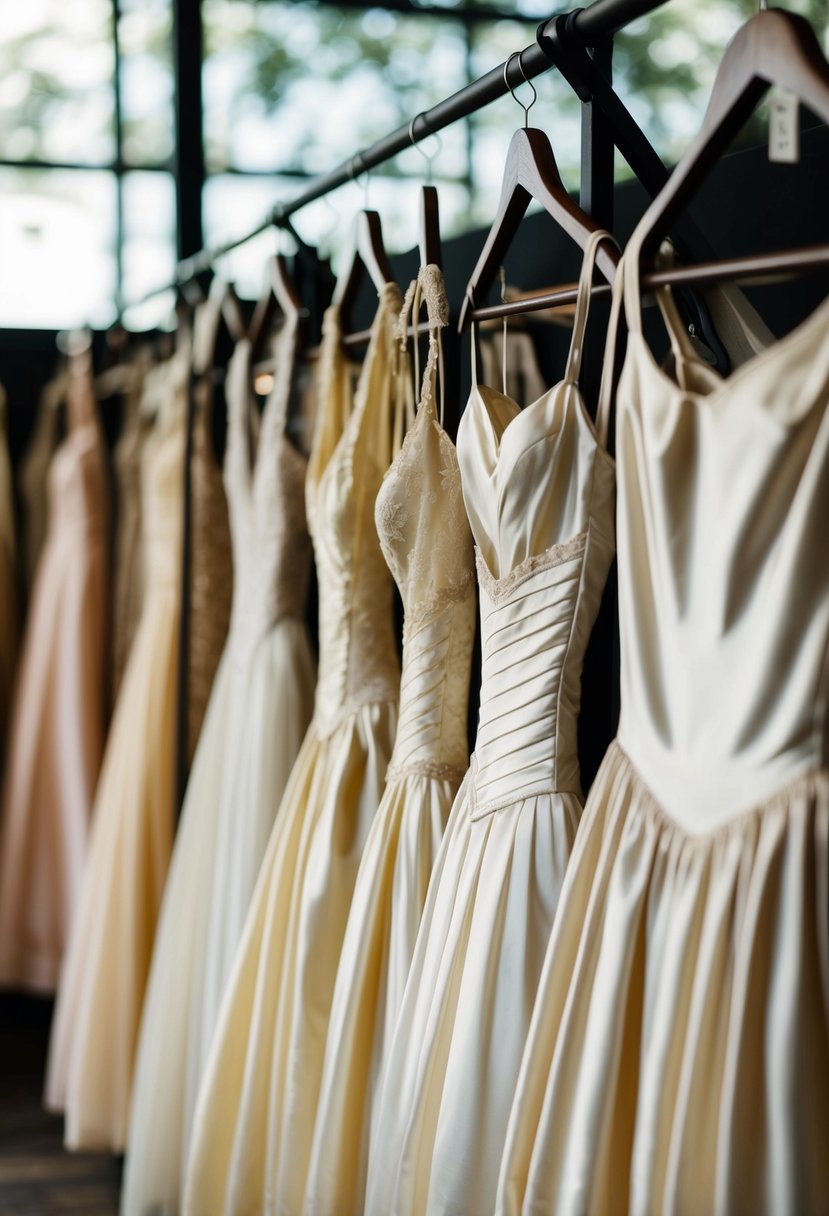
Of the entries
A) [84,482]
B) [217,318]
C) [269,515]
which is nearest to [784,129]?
[269,515]

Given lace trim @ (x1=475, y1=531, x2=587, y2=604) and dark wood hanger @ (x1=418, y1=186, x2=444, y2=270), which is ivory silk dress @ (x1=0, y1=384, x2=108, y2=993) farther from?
lace trim @ (x1=475, y1=531, x2=587, y2=604)

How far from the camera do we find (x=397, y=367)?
1.73m

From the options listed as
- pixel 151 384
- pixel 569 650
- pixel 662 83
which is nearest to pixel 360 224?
pixel 569 650

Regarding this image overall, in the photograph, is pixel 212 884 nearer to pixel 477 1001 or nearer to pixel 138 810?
pixel 138 810

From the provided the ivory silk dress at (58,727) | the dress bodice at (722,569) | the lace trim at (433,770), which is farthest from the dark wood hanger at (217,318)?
the dress bodice at (722,569)

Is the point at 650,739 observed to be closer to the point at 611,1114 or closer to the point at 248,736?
the point at 611,1114

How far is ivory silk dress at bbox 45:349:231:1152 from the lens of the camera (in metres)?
2.47

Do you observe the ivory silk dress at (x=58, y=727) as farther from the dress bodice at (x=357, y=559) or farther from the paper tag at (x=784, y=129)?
the paper tag at (x=784, y=129)

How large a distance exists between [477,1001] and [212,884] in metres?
1.01

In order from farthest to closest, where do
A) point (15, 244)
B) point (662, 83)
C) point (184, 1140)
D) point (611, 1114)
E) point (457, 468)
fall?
point (662, 83)
point (15, 244)
point (184, 1140)
point (457, 468)
point (611, 1114)

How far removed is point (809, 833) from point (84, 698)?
2.39 metres

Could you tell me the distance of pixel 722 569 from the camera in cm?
106

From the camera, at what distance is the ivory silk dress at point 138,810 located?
2473mm

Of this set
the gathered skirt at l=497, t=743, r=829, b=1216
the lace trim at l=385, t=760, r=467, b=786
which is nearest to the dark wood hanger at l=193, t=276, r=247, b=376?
the lace trim at l=385, t=760, r=467, b=786
